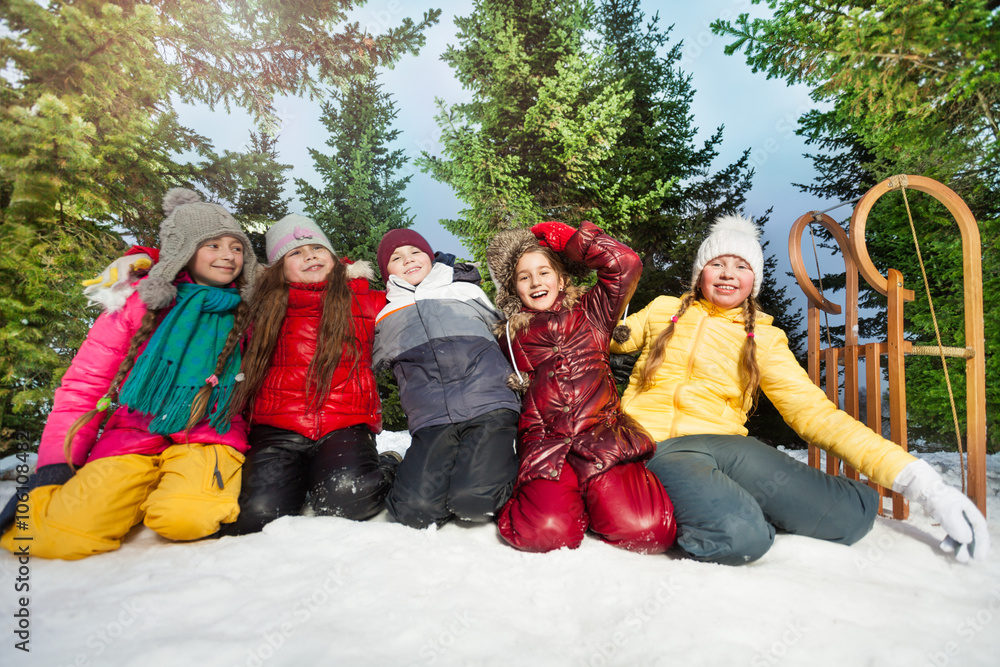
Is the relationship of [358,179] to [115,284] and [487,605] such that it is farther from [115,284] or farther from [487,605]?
[487,605]

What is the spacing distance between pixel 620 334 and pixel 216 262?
246 cm

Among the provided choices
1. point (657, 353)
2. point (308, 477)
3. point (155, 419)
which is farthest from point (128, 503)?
point (657, 353)

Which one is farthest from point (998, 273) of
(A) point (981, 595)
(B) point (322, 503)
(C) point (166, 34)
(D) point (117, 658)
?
(C) point (166, 34)

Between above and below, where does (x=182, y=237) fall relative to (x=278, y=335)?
above

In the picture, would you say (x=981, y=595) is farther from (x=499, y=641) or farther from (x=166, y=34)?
(x=166, y=34)

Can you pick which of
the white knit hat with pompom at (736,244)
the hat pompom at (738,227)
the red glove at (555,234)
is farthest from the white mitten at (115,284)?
the hat pompom at (738,227)

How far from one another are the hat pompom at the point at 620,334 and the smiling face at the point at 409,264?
1245mm

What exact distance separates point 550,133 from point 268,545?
16.7ft

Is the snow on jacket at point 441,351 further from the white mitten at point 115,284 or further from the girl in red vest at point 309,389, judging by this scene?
the white mitten at point 115,284

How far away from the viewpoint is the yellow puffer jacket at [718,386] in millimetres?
2641

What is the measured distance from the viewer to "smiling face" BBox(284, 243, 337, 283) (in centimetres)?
306

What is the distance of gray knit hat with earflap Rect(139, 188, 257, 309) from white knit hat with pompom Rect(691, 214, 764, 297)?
111 inches

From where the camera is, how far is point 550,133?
572cm

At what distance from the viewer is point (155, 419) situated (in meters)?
2.53
